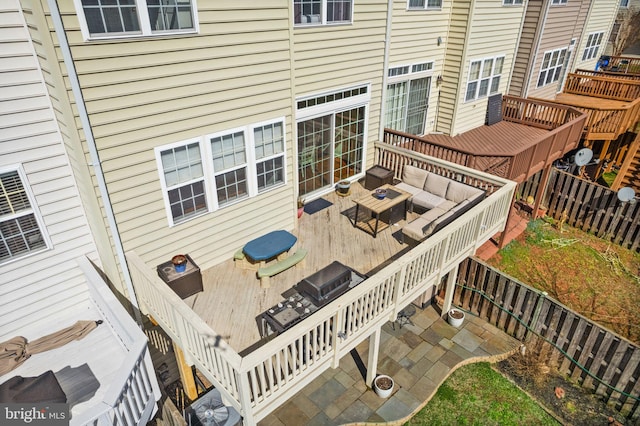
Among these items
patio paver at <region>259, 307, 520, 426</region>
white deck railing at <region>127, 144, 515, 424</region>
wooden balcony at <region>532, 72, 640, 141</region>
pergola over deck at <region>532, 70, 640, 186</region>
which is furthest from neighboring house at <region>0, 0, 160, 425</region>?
pergola over deck at <region>532, 70, 640, 186</region>

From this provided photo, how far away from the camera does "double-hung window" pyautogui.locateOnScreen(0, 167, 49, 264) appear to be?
5.25m

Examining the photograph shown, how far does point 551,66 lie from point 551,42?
141cm

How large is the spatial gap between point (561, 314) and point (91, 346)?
8.81 m

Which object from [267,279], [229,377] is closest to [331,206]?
[267,279]

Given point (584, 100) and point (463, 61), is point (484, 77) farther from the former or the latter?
point (584, 100)

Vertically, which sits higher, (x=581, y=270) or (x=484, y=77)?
(x=484, y=77)

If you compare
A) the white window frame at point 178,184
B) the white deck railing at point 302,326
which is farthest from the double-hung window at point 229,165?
the white deck railing at point 302,326

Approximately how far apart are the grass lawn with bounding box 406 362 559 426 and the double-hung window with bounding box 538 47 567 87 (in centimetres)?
1308

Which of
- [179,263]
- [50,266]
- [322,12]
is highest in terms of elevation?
[322,12]

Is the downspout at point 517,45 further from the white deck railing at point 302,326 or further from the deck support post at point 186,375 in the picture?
the deck support post at point 186,375

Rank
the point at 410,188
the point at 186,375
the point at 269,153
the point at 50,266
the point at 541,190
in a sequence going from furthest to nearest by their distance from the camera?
the point at 541,190 → the point at 410,188 → the point at 269,153 → the point at 186,375 → the point at 50,266

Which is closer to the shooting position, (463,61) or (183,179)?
(183,179)

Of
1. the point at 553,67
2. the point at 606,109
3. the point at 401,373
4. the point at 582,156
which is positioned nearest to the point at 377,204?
the point at 401,373

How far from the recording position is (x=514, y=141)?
1331cm
